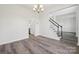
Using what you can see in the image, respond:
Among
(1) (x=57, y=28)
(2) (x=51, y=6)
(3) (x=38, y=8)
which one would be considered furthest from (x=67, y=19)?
(3) (x=38, y=8)

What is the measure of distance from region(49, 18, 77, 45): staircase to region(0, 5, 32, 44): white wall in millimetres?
795

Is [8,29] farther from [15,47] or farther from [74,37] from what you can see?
[74,37]

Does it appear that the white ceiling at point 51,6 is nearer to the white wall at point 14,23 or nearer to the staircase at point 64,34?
the white wall at point 14,23

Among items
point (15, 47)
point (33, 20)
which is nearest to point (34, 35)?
point (33, 20)

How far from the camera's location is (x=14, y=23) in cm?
282

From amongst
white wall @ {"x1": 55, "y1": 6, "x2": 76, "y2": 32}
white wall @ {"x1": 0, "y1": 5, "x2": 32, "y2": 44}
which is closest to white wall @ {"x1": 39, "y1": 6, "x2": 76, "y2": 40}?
white wall @ {"x1": 55, "y1": 6, "x2": 76, "y2": 32}

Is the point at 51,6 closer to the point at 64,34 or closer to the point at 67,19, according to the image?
the point at 67,19

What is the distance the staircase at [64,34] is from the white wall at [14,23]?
0.80 meters

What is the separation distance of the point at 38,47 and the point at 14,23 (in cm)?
106

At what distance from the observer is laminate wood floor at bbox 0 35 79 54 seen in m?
2.48

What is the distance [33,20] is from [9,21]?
31.3 inches

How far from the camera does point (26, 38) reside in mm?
2686

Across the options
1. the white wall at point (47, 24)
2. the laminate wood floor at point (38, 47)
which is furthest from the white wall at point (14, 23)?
the white wall at point (47, 24)
